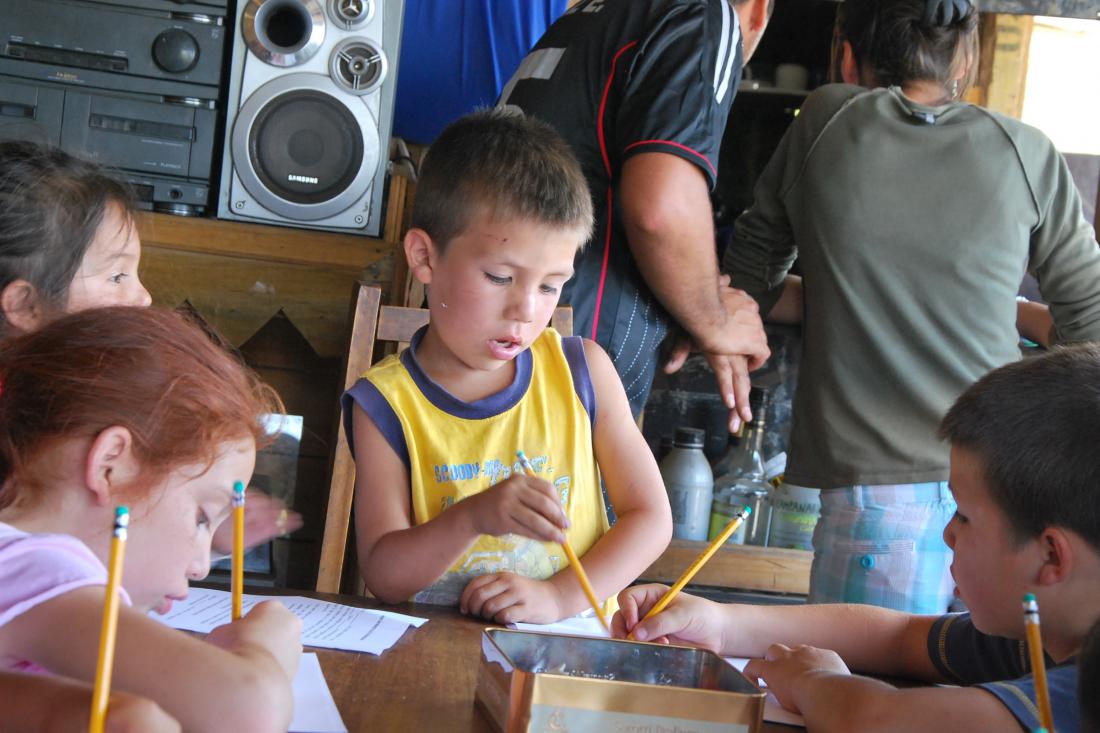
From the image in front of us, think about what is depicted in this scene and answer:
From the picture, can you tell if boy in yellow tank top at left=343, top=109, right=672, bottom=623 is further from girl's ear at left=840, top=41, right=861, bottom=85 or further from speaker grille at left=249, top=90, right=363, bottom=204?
speaker grille at left=249, top=90, right=363, bottom=204

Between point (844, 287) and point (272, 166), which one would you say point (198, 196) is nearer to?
point (272, 166)

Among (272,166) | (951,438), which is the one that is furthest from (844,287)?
(272,166)

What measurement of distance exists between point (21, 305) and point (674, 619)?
748 millimetres

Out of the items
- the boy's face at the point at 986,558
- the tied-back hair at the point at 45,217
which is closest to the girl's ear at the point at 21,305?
the tied-back hair at the point at 45,217

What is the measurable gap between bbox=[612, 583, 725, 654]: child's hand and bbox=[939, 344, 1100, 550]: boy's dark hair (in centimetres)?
27

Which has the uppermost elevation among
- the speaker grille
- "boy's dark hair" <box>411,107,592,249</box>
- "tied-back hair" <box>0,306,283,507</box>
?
the speaker grille

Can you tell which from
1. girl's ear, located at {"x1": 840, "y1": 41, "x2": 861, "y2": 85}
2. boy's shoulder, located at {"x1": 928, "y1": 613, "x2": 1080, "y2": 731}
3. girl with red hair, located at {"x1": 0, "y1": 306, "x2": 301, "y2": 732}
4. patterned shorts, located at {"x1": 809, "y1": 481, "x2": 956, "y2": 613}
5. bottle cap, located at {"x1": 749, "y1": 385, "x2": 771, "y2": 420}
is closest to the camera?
girl with red hair, located at {"x1": 0, "y1": 306, "x2": 301, "y2": 732}

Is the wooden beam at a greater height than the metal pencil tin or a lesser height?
greater

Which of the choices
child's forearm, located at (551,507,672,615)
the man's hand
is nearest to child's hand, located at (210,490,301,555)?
child's forearm, located at (551,507,672,615)

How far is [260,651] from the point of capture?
720 millimetres

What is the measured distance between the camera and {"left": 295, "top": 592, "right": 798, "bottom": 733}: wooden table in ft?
2.52

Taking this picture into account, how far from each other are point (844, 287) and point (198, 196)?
127 centimetres

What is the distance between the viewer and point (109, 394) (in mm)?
762

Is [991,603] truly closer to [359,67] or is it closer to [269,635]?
[269,635]
